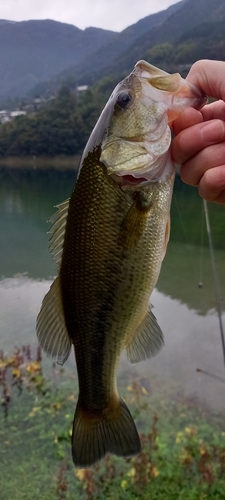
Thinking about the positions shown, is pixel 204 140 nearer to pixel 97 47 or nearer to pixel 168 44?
pixel 168 44

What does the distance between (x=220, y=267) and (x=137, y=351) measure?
9879mm

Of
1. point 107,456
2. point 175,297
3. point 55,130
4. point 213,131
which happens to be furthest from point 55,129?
point 213,131

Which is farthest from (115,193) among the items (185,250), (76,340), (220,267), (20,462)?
(185,250)

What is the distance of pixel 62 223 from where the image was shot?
1678 millimetres

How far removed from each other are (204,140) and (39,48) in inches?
7228

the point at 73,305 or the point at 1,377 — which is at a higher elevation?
the point at 73,305

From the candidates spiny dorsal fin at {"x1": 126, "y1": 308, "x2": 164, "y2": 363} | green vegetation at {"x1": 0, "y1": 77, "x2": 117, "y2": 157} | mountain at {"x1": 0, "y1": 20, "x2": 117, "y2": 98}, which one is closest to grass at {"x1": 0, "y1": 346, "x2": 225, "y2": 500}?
spiny dorsal fin at {"x1": 126, "y1": 308, "x2": 164, "y2": 363}

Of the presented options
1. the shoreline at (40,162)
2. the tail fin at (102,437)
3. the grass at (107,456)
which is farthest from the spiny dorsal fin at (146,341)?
the shoreline at (40,162)

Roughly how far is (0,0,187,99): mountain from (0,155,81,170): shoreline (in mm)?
68961

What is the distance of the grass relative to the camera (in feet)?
12.5

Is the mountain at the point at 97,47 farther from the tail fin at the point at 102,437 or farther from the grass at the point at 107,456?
the tail fin at the point at 102,437

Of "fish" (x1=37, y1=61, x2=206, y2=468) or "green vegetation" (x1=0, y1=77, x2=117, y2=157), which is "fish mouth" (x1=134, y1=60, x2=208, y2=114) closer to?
"fish" (x1=37, y1=61, x2=206, y2=468)

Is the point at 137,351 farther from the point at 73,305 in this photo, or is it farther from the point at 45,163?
the point at 45,163

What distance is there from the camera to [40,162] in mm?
52688
